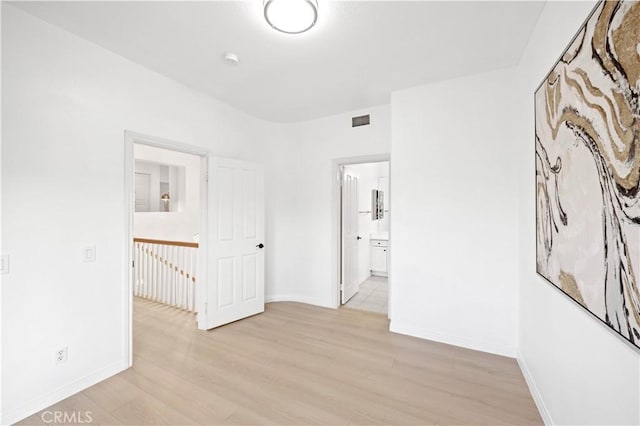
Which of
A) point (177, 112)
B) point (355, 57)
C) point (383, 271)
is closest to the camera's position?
point (355, 57)

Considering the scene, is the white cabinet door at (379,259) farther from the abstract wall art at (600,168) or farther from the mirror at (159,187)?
the mirror at (159,187)

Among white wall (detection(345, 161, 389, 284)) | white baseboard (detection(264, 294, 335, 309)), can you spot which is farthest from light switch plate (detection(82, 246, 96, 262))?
white wall (detection(345, 161, 389, 284))

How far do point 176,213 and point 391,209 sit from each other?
4537mm

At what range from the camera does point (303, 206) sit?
13.4 feet

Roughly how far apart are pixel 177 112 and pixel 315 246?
2420 mm

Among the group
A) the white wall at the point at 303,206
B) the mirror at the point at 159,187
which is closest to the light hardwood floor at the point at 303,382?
the white wall at the point at 303,206

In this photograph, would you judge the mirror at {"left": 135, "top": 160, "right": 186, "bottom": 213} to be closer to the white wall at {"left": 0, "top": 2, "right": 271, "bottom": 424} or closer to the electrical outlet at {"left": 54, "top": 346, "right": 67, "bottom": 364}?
the white wall at {"left": 0, "top": 2, "right": 271, "bottom": 424}

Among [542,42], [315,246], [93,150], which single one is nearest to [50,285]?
[93,150]

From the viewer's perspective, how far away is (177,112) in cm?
279

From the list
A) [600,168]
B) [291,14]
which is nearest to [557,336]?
[600,168]

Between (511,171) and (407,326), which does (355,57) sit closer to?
(511,171)

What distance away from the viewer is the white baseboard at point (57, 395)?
5.62 feet

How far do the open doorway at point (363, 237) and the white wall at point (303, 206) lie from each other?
0.23 m

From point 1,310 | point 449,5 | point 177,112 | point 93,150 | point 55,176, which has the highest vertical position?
point 449,5
